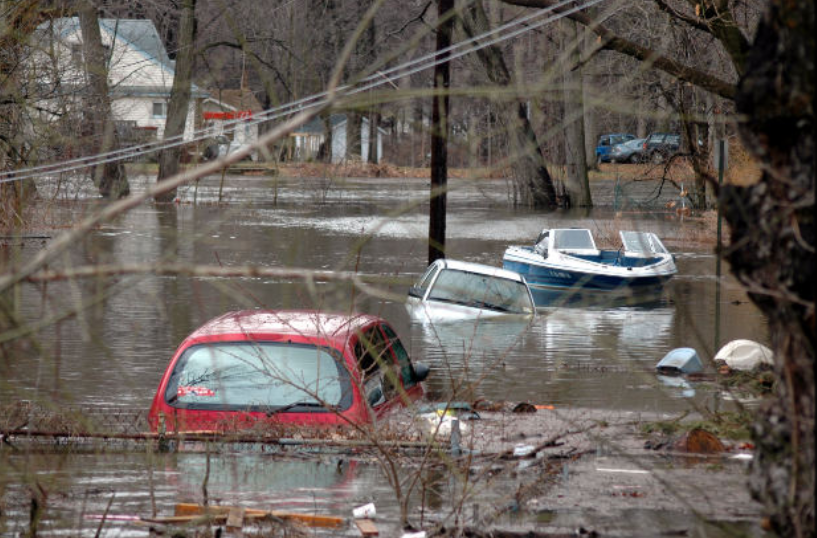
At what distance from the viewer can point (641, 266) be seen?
90.1ft

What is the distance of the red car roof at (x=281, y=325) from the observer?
27.7 ft

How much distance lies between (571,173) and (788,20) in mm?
51988

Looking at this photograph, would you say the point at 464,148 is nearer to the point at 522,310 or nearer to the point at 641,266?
the point at 522,310

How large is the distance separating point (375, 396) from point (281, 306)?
13896mm

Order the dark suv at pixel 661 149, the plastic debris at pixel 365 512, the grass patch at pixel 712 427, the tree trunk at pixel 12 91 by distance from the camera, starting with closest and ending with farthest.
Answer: the plastic debris at pixel 365 512
the grass patch at pixel 712 427
the tree trunk at pixel 12 91
the dark suv at pixel 661 149

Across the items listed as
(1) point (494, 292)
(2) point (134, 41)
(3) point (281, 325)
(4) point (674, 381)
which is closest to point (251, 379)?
(3) point (281, 325)

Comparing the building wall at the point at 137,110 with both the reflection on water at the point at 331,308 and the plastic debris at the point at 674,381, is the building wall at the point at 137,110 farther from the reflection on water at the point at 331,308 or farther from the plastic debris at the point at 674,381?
the plastic debris at the point at 674,381

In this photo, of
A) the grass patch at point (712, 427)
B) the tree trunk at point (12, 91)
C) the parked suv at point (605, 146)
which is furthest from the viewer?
the parked suv at point (605, 146)

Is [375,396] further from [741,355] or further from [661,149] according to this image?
[661,149]

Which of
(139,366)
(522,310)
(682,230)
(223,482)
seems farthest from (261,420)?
(682,230)

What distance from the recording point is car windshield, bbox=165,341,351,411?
8.36 m

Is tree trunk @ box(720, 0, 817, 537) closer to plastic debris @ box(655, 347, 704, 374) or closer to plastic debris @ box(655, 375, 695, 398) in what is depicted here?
plastic debris @ box(655, 375, 695, 398)

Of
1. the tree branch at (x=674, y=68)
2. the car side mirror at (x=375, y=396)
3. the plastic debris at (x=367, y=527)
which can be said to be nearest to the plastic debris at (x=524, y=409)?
the car side mirror at (x=375, y=396)

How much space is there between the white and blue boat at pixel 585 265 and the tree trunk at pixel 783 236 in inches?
858
